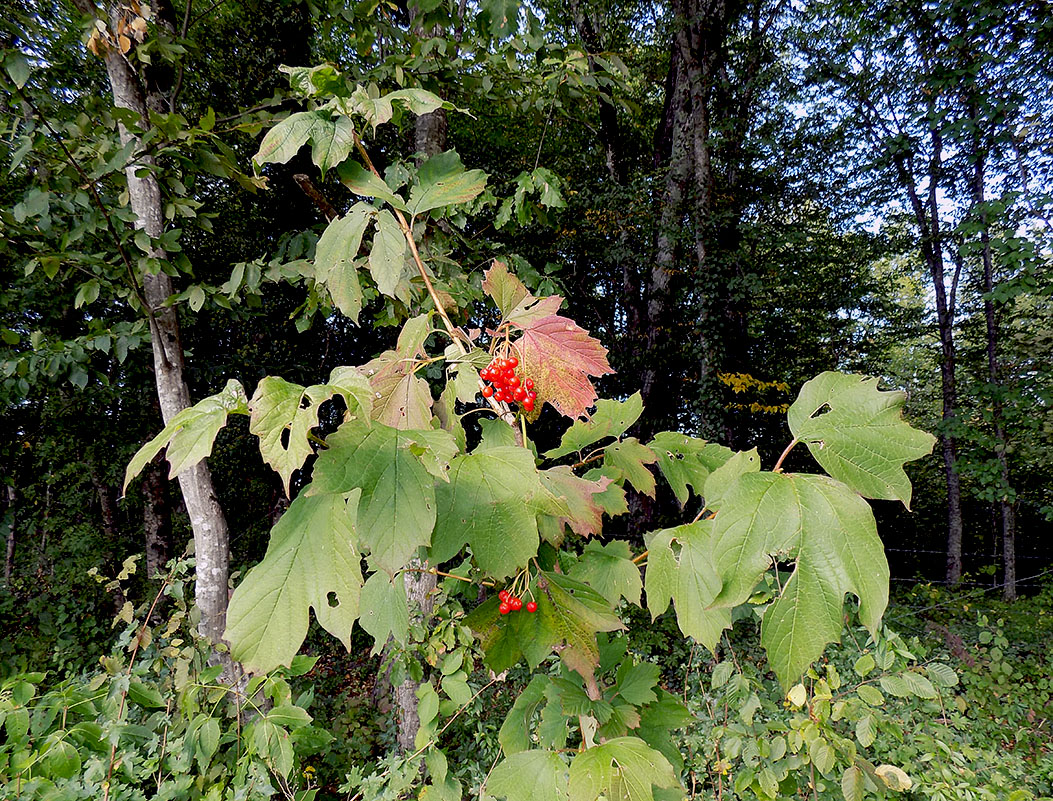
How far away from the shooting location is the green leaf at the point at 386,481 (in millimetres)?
629

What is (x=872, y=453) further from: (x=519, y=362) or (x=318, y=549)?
(x=318, y=549)

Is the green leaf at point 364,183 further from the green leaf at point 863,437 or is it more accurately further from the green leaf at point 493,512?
the green leaf at point 863,437

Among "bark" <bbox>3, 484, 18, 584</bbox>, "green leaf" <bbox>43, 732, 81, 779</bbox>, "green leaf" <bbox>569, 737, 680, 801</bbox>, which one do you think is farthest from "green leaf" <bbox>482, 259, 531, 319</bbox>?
"bark" <bbox>3, 484, 18, 584</bbox>

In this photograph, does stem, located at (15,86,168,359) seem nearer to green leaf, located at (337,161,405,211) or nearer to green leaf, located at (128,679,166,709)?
green leaf, located at (128,679,166,709)

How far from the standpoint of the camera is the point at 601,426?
1.06 metres

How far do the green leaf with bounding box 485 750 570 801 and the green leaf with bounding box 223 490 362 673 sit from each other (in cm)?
37

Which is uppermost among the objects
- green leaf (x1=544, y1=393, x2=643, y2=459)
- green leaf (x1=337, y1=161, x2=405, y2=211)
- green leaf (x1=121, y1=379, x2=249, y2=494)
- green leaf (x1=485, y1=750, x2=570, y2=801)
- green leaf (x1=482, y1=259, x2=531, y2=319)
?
green leaf (x1=337, y1=161, x2=405, y2=211)

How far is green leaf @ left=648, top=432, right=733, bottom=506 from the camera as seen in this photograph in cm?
105

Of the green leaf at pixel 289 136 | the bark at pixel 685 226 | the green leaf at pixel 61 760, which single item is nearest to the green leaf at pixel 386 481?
the green leaf at pixel 289 136

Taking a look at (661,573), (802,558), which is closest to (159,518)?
(661,573)

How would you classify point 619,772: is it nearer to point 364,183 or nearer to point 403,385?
point 403,385

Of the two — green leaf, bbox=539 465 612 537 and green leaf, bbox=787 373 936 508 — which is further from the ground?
green leaf, bbox=787 373 936 508

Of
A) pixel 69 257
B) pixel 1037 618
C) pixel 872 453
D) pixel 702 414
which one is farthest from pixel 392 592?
pixel 1037 618

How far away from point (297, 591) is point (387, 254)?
559mm
